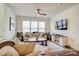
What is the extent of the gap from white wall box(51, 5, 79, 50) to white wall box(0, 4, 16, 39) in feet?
3.94

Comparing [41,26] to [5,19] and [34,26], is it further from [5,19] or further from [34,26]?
[5,19]

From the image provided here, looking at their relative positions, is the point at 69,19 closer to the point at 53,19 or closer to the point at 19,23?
the point at 53,19

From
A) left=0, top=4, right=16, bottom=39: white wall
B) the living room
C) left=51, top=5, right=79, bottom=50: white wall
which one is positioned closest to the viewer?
left=0, top=4, right=16, bottom=39: white wall

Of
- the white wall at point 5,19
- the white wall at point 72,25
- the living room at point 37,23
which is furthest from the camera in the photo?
the white wall at point 72,25

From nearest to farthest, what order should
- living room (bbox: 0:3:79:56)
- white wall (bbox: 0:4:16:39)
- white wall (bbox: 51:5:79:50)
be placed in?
1. white wall (bbox: 0:4:16:39)
2. living room (bbox: 0:3:79:56)
3. white wall (bbox: 51:5:79:50)

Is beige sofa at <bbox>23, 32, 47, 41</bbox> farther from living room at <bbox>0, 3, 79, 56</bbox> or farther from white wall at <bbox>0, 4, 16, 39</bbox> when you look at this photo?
white wall at <bbox>0, 4, 16, 39</bbox>

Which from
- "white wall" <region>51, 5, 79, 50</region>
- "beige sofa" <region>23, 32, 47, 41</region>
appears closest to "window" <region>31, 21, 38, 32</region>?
"beige sofa" <region>23, 32, 47, 41</region>

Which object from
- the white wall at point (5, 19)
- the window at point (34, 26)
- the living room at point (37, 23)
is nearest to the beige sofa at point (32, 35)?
the living room at point (37, 23)

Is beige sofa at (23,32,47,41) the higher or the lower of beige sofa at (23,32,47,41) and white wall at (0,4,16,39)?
the lower

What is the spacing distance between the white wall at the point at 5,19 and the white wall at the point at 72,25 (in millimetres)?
1200

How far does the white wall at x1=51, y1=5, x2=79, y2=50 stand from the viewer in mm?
2994

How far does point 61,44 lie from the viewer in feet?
11.0

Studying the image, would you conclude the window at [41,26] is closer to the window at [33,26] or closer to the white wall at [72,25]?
the window at [33,26]

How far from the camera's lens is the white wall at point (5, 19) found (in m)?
2.33
